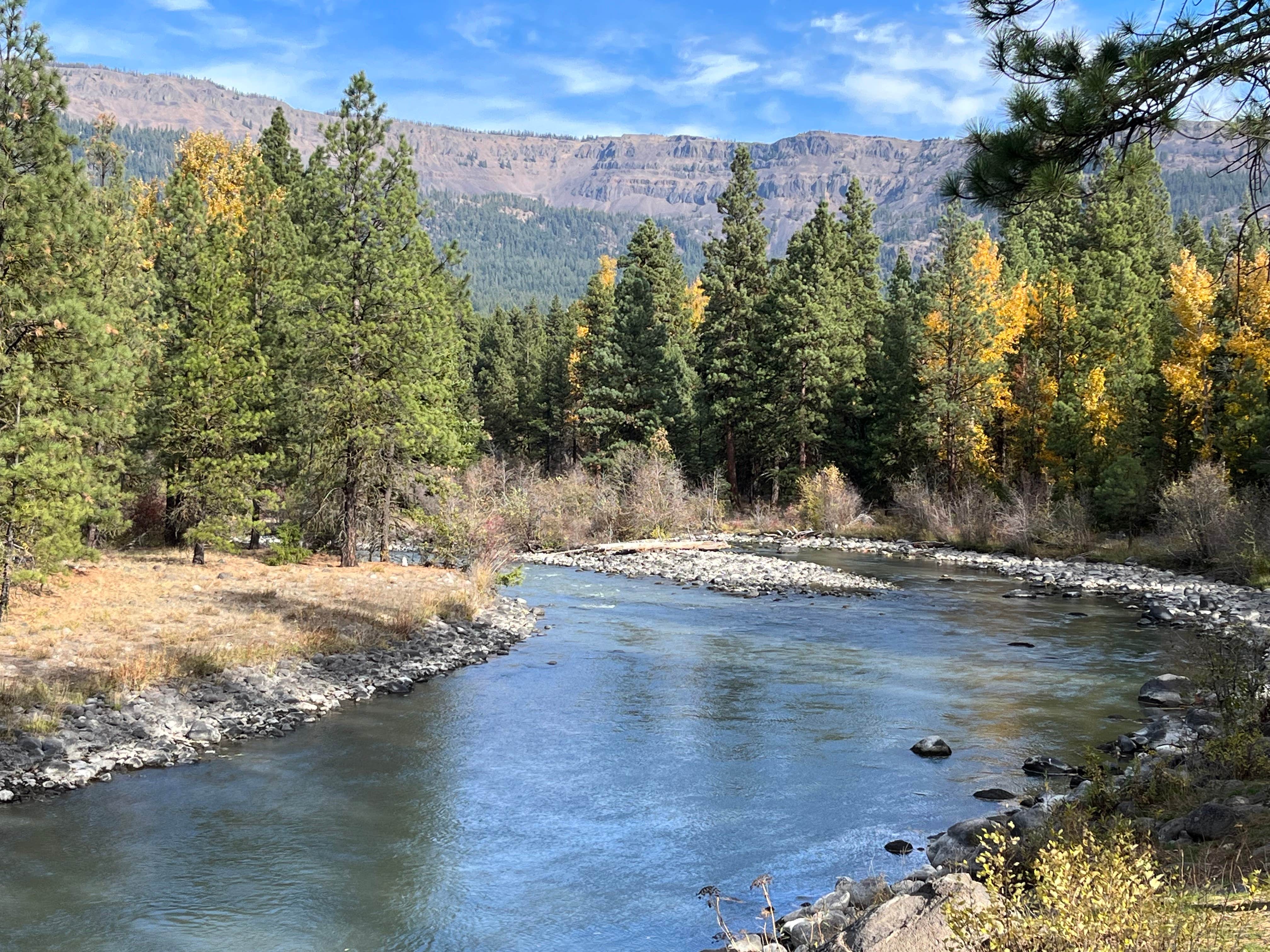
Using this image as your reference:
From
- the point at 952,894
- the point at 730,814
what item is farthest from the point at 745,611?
the point at 952,894

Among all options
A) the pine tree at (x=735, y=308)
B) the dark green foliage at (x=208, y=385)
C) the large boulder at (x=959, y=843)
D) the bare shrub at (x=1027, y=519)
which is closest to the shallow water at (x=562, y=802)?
the large boulder at (x=959, y=843)

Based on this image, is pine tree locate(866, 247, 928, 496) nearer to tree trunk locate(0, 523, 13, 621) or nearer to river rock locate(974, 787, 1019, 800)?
river rock locate(974, 787, 1019, 800)

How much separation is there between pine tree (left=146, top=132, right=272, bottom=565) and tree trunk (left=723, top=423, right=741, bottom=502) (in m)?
30.3

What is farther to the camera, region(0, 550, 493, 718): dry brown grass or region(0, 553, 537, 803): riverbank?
region(0, 550, 493, 718): dry brown grass

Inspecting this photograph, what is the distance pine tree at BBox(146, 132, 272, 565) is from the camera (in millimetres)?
24984

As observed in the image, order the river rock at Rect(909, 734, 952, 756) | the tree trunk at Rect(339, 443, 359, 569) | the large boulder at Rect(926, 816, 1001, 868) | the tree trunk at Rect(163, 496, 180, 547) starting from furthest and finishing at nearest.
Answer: the tree trunk at Rect(163, 496, 180, 547), the tree trunk at Rect(339, 443, 359, 569), the river rock at Rect(909, 734, 952, 756), the large boulder at Rect(926, 816, 1001, 868)

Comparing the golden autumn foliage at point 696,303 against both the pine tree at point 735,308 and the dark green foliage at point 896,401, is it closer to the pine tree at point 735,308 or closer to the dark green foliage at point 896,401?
the pine tree at point 735,308

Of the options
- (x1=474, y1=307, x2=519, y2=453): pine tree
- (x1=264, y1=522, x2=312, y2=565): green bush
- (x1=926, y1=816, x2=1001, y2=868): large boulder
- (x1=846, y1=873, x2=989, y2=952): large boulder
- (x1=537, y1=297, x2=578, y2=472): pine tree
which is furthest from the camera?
(x1=474, y1=307, x2=519, y2=453): pine tree

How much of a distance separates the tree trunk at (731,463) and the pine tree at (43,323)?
37.7m

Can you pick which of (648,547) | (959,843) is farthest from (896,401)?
(959,843)

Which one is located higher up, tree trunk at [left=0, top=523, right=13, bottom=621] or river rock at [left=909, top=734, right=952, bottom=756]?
tree trunk at [left=0, top=523, right=13, bottom=621]

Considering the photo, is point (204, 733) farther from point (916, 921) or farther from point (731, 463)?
point (731, 463)

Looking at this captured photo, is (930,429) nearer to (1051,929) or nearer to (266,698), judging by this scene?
(266,698)

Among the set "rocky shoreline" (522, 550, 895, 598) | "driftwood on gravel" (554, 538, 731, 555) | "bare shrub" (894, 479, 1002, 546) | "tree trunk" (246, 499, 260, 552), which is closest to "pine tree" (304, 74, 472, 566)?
"tree trunk" (246, 499, 260, 552)
